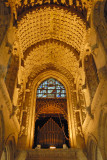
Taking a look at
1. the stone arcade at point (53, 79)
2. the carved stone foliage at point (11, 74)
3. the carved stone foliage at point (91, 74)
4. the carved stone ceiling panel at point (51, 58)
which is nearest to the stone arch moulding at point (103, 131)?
the stone arcade at point (53, 79)

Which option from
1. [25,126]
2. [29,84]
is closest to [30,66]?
[29,84]

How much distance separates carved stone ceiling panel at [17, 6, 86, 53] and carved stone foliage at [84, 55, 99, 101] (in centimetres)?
149

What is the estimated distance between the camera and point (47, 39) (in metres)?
A: 14.7

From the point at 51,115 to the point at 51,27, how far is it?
7.79 m

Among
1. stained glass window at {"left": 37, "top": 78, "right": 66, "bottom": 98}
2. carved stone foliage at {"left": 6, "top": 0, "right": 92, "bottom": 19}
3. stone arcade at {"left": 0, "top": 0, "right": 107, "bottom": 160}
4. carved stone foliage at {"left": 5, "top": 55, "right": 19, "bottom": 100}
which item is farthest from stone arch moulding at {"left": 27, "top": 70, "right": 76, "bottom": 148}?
carved stone foliage at {"left": 6, "top": 0, "right": 92, "bottom": 19}

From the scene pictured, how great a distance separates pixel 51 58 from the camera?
15.9 metres

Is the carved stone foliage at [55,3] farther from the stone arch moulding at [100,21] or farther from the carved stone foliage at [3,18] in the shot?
the stone arch moulding at [100,21]

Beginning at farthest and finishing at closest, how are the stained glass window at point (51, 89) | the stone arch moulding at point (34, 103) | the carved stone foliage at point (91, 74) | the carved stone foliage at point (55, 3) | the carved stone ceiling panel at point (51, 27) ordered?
the stained glass window at point (51, 89)
the carved stone ceiling panel at point (51, 27)
the stone arch moulding at point (34, 103)
the carved stone foliage at point (55, 3)
the carved stone foliage at point (91, 74)

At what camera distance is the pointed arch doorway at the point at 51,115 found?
1204cm

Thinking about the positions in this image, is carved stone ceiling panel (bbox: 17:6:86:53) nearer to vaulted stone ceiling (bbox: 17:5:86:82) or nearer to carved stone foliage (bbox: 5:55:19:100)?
vaulted stone ceiling (bbox: 17:5:86:82)

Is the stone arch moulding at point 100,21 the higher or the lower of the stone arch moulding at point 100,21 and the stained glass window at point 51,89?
the higher

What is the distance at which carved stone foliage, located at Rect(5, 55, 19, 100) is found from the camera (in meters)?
10.5

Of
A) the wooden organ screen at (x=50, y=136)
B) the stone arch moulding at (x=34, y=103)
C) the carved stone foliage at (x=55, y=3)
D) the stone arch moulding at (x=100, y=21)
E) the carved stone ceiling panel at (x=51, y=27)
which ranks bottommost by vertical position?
the wooden organ screen at (x=50, y=136)

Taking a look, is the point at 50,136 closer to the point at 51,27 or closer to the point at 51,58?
the point at 51,58
